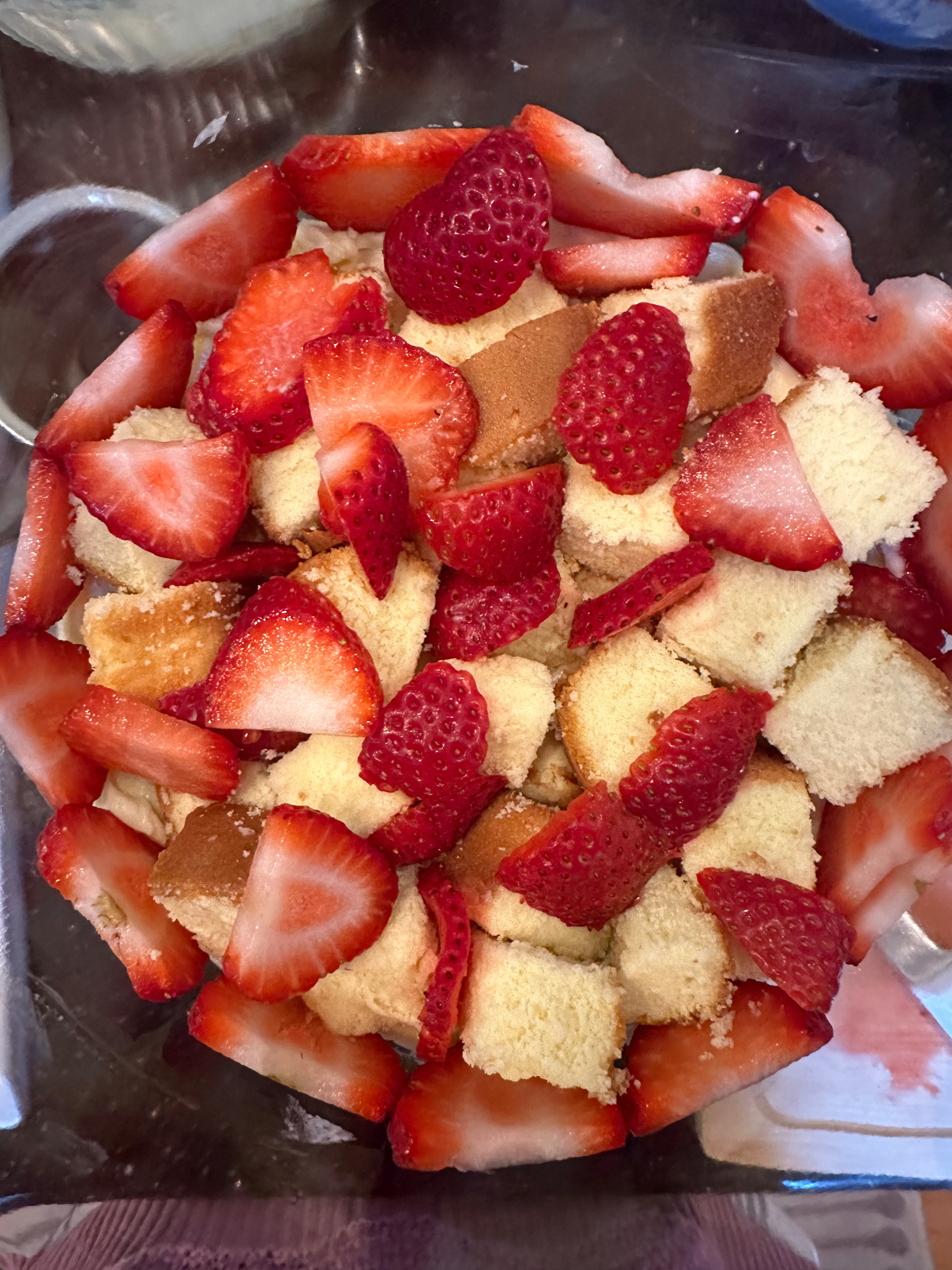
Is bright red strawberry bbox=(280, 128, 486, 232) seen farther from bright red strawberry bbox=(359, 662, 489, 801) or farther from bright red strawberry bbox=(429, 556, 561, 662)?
bright red strawberry bbox=(359, 662, 489, 801)

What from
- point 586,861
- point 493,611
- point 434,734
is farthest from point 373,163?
point 586,861

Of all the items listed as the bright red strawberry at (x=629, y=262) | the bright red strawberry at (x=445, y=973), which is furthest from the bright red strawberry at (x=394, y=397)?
the bright red strawberry at (x=445, y=973)

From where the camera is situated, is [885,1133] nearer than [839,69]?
Yes

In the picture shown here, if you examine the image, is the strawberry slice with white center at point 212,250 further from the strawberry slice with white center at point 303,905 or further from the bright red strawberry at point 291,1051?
the bright red strawberry at point 291,1051

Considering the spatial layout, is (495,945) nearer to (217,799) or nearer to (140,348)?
(217,799)

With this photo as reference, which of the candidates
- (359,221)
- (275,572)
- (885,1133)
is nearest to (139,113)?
(359,221)
